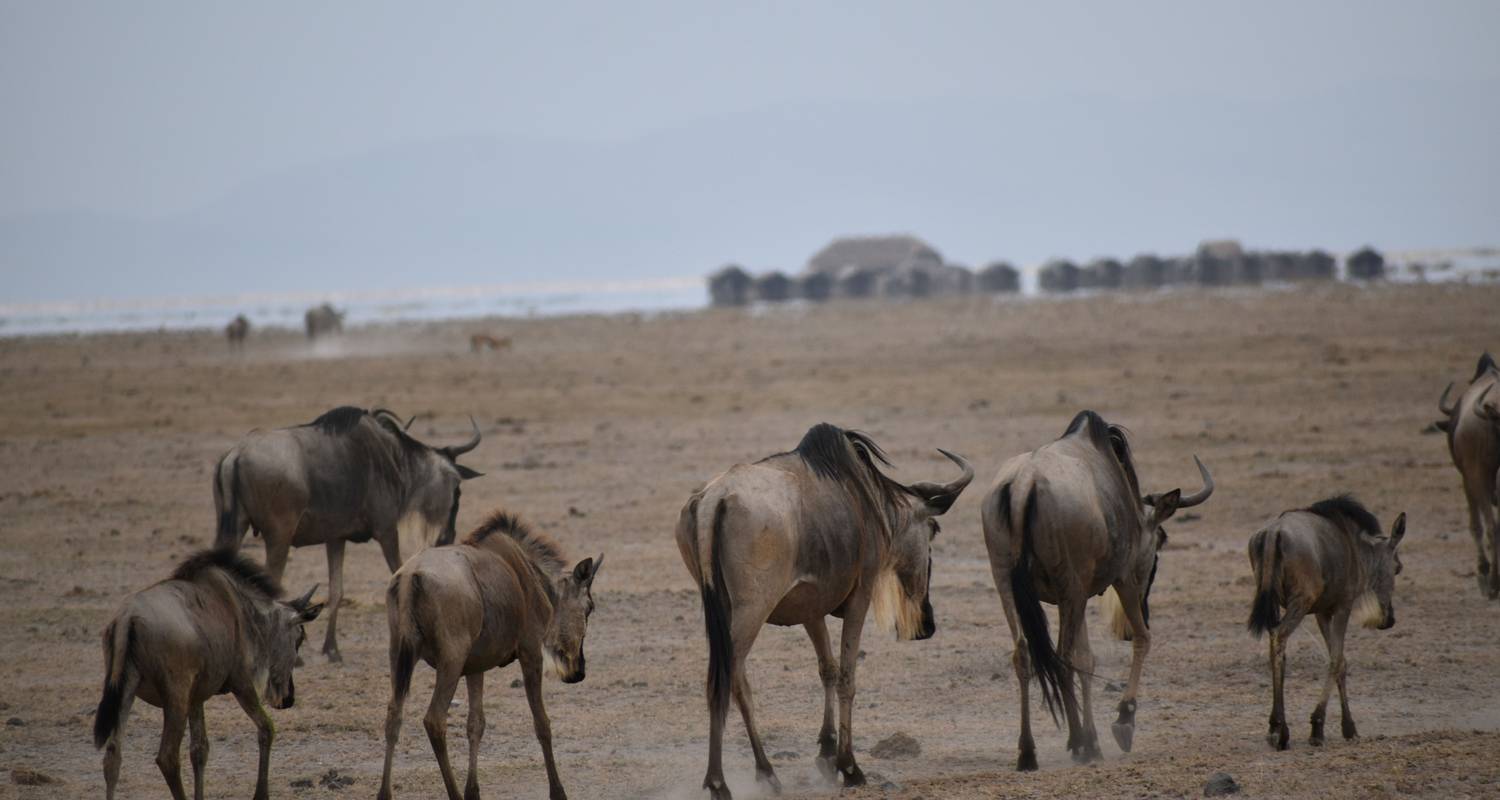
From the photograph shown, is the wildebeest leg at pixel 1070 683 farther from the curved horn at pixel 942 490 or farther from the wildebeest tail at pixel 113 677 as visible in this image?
the wildebeest tail at pixel 113 677

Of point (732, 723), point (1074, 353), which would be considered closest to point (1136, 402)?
point (1074, 353)

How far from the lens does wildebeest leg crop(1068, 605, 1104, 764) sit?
8.12m

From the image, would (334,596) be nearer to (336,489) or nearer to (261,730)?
(336,489)

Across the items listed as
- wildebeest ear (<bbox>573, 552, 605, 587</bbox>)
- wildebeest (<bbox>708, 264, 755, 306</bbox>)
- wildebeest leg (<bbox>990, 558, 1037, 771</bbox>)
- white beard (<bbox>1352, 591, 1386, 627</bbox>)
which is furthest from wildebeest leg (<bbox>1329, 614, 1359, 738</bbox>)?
wildebeest (<bbox>708, 264, 755, 306</bbox>)

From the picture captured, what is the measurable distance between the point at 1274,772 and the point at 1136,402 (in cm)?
1615

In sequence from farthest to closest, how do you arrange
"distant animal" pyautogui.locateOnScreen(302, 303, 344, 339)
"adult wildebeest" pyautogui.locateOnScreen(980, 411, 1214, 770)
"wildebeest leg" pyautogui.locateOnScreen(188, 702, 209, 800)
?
"distant animal" pyautogui.locateOnScreen(302, 303, 344, 339) < "adult wildebeest" pyautogui.locateOnScreen(980, 411, 1214, 770) < "wildebeest leg" pyautogui.locateOnScreen(188, 702, 209, 800)

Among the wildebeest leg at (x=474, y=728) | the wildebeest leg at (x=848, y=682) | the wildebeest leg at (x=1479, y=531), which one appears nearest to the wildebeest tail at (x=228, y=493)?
the wildebeest leg at (x=474, y=728)

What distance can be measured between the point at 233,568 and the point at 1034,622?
13.8ft

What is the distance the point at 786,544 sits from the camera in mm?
7648

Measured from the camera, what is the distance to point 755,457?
62.1 feet

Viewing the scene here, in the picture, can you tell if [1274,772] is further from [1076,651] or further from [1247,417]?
[1247,417]

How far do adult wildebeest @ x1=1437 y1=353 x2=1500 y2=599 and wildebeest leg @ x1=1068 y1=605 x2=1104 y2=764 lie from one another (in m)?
4.55

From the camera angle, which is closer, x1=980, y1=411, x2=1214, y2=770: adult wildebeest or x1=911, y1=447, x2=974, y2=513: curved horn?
x1=980, y1=411, x2=1214, y2=770: adult wildebeest

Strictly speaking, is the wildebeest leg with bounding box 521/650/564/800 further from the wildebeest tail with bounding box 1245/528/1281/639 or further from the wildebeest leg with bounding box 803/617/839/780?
the wildebeest tail with bounding box 1245/528/1281/639
